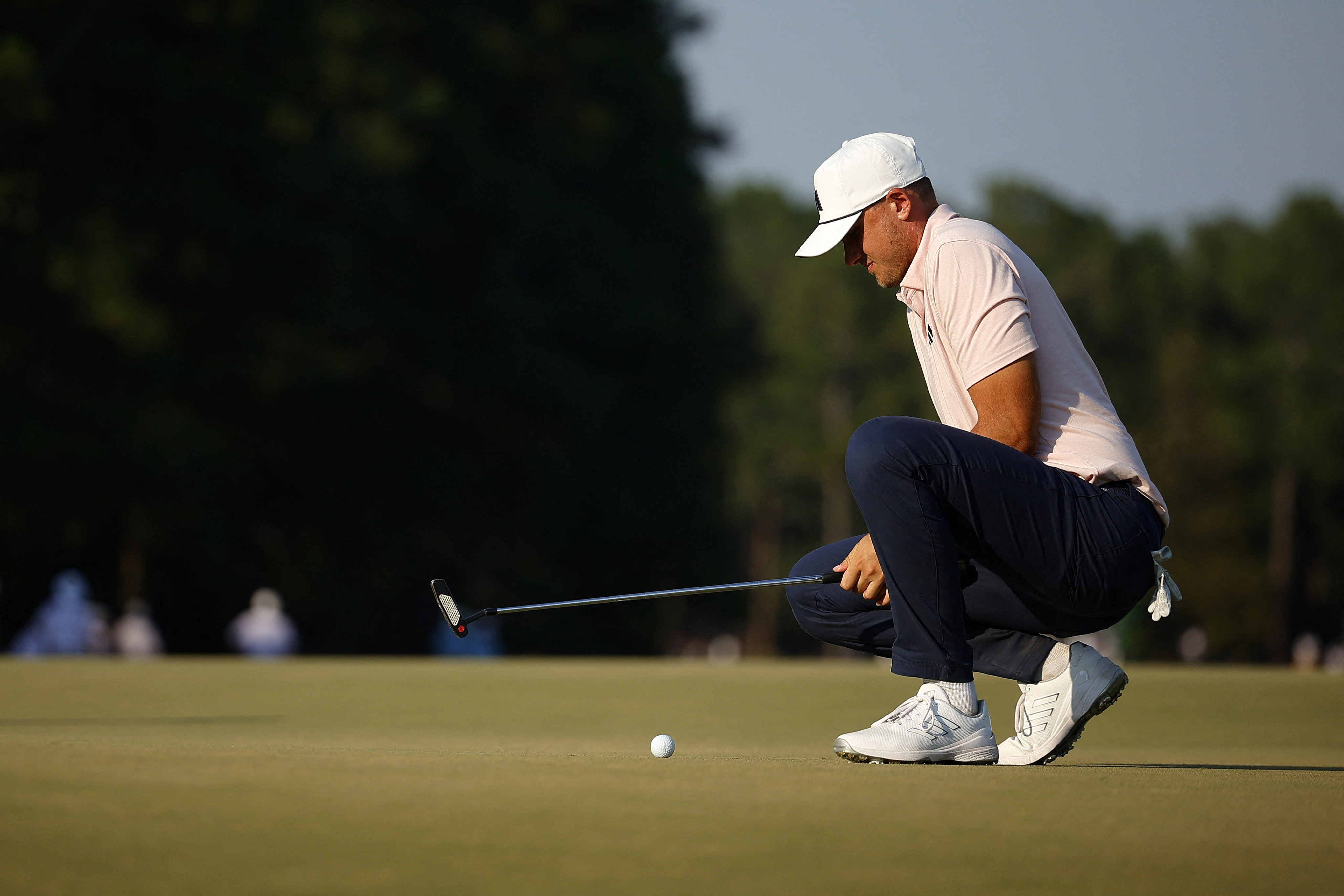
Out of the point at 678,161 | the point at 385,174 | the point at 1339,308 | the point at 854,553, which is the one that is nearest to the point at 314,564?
the point at 385,174

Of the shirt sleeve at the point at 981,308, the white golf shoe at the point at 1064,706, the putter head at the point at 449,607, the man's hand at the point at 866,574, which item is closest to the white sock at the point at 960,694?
the white golf shoe at the point at 1064,706

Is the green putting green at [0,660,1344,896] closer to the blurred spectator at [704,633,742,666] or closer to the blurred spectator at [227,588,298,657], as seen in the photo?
the blurred spectator at [227,588,298,657]

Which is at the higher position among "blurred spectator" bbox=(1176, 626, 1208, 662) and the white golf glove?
"blurred spectator" bbox=(1176, 626, 1208, 662)

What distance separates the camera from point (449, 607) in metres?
5.39

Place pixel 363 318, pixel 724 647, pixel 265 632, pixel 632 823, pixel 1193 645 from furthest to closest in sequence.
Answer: pixel 724 647
pixel 1193 645
pixel 363 318
pixel 265 632
pixel 632 823

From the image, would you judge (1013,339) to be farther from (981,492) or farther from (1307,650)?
(1307,650)

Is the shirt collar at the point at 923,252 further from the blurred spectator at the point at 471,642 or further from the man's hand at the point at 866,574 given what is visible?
the blurred spectator at the point at 471,642

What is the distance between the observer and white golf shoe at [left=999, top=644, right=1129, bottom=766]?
4219 mm

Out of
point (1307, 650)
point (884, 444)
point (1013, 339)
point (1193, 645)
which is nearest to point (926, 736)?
point (884, 444)

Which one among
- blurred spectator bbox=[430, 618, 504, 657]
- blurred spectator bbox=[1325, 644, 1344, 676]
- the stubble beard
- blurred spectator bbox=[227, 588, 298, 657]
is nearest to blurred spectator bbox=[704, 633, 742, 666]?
blurred spectator bbox=[1325, 644, 1344, 676]

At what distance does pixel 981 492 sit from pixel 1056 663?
1.97 feet

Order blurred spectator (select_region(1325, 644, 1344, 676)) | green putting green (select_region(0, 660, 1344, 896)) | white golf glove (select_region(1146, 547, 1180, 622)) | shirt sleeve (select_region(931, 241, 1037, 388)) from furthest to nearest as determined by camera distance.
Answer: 1. blurred spectator (select_region(1325, 644, 1344, 676))
2. white golf glove (select_region(1146, 547, 1180, 622))
3. shirt sleeve (select_region(931, 241, 1037, 388))
4. green putting green (select_region(0, 660, 1344, 896))

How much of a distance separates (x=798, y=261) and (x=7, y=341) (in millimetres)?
50019

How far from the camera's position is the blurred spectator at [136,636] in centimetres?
2223
